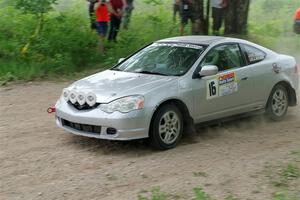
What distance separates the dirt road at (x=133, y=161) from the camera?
6.54m

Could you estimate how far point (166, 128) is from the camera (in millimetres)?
8070

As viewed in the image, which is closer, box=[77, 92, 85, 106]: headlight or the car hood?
the car hood

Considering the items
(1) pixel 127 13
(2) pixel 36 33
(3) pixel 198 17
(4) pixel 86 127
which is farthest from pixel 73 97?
(1) pixel 127 13

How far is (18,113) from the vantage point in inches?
402

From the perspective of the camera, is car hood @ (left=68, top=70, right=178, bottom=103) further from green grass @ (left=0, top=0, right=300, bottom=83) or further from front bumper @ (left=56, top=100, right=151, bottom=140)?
green grass @ (left=0, top=0, right=300, bottom=83)

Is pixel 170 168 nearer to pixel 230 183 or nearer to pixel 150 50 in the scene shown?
pixel 230 183

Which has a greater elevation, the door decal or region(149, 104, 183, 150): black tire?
the door decal

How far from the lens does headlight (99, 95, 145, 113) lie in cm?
775

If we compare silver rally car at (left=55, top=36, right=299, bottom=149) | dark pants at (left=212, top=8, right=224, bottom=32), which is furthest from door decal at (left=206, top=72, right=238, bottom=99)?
dark pants at (left=212, top=8, right=224, bottom=32)

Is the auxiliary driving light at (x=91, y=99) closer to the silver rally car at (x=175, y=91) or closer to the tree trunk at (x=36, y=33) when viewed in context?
the silver rally car at (x=175, y=91)

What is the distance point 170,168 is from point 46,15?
8591 mm

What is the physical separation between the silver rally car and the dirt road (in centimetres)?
33

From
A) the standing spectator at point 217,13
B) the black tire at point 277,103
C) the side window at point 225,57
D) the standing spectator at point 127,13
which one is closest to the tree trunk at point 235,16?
the standing spectator at point 217,13

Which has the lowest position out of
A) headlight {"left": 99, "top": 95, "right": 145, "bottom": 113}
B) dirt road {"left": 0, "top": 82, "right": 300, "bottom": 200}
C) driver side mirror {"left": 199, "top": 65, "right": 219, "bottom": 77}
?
dirt road {"left": 0, "top": 82, "right": 300, "bottom": 200}
